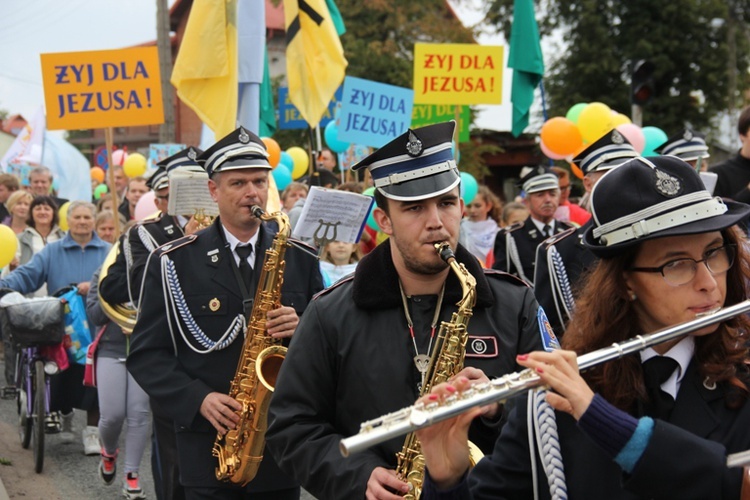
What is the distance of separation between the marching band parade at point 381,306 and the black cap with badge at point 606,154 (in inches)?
0.8

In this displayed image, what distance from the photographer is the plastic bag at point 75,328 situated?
29.4 ft

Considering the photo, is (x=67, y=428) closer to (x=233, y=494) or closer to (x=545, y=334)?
(x=233, y=494)

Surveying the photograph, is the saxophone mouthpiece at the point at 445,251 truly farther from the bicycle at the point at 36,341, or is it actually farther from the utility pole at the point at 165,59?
the utility pole at the point at 165,59

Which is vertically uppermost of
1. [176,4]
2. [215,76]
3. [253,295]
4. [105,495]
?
[176,4]

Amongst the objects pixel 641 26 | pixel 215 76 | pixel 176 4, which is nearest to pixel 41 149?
pixel 215 76

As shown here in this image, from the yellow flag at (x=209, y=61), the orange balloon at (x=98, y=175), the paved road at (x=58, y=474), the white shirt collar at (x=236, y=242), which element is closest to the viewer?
the white shirt collar at (x=236, y=242)

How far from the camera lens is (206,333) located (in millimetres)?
5086

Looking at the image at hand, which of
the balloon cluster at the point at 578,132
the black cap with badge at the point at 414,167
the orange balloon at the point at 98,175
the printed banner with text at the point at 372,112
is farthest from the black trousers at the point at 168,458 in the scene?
the orange balloon at the point at 98,175

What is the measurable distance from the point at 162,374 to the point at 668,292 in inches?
123

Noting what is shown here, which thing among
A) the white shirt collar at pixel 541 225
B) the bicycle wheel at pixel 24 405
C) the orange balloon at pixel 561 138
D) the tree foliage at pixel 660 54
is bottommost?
the bicycle wheel at pixel 24 405

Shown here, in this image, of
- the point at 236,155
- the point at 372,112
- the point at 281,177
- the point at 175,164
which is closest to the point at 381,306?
the point at 236,155

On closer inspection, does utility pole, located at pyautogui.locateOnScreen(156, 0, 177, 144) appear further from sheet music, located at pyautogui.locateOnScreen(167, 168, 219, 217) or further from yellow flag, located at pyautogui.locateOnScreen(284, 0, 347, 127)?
sheet music, located at pyautogui.locateOnScreen(167, 168, 219, 217)

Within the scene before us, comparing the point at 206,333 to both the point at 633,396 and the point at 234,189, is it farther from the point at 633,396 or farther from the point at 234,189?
the point at 633,396

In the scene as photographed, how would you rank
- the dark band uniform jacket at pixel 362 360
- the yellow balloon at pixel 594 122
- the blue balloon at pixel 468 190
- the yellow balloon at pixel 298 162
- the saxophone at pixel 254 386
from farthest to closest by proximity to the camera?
the yellow balloon at pixel 298 162, the blue balloon at pixel 468 190, the yellow balloon at pixel 594 122, the saxophone at pixel 254 386, the dark band uniform jacket at pixel 362 360
